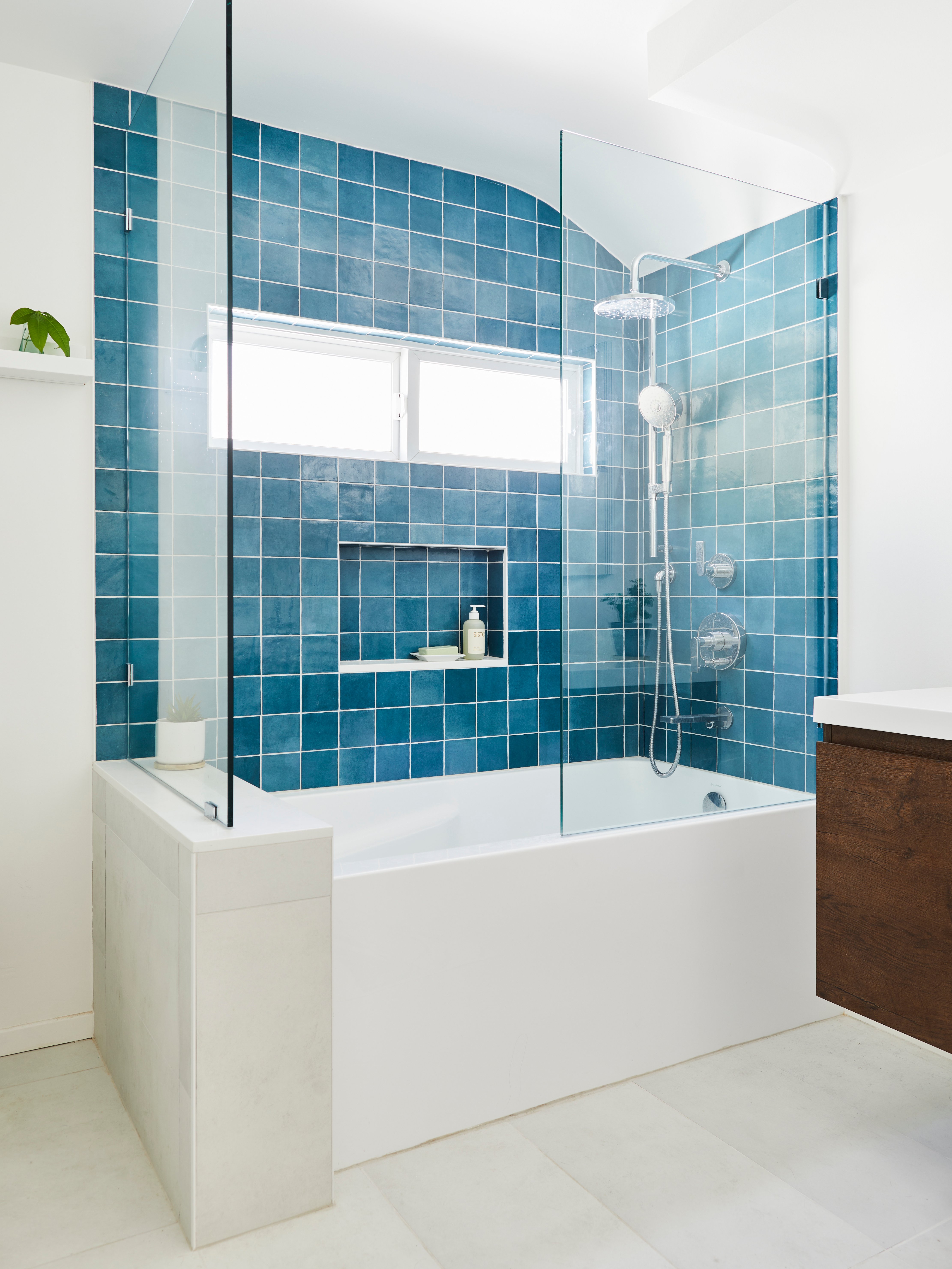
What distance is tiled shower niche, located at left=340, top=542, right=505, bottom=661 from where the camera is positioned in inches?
119

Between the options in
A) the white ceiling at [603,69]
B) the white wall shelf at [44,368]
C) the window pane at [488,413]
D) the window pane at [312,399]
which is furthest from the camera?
the window pane at [488,413]

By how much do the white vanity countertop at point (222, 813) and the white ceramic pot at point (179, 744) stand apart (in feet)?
0.09

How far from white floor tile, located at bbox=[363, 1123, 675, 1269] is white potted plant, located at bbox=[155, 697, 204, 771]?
0.93m

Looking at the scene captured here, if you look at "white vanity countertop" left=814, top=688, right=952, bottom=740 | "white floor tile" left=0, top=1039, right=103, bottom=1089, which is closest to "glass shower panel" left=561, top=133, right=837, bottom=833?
"white vanity countertop" left=814, top=688, right=952, bottom=740

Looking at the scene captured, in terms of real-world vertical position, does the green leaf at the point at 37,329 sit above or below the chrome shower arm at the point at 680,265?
below

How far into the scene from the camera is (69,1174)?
5.95 feet

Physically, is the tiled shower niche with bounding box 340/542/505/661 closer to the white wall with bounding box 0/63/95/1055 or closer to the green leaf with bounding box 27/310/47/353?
the white wall with bounding box 0/63/95/1055

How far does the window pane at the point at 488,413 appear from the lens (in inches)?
126

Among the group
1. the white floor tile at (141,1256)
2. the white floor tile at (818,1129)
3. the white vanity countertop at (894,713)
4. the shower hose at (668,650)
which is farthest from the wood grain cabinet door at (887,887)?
the white floor tile at (141,1256)

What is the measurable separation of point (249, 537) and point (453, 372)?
1014mm

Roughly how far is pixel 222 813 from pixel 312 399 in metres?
1.71

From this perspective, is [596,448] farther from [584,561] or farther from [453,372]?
[453,372]

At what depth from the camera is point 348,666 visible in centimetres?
299

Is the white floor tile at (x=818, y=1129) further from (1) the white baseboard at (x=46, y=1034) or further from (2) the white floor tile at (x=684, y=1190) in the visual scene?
(1) the white baseboard at (x=46, y=1034)
